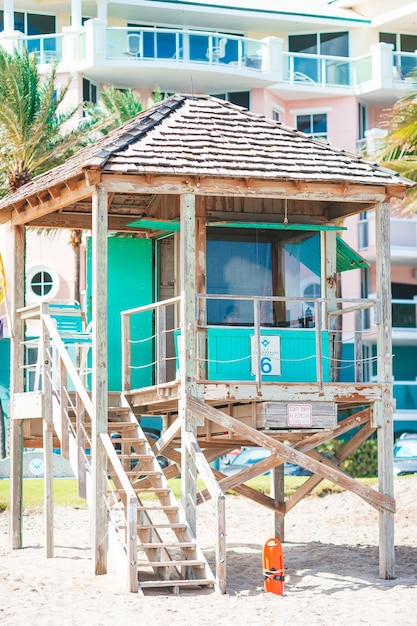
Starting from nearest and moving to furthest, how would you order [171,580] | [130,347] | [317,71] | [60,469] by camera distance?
[171,580]
[130,347]
[60,469]
[317,71]

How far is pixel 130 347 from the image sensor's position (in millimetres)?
18719

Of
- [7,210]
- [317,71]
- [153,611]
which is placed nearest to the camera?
[153,611]

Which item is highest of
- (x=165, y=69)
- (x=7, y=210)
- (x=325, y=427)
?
(x=165, y=69)

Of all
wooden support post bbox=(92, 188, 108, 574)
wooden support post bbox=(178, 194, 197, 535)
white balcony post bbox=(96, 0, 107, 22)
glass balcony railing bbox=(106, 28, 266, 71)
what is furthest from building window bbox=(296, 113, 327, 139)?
wooden support post bbox=(92, 188, 108, 574)

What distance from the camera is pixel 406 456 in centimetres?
3177

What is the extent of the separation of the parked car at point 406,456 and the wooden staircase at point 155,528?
13615 millimetres

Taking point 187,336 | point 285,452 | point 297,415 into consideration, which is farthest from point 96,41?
point 285,452

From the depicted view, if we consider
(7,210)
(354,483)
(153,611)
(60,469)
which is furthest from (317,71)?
(153,611)

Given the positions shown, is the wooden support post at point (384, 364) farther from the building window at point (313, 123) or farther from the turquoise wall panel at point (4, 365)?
the building window at point (313, 123)

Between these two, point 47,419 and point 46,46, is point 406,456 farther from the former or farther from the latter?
point 46,46

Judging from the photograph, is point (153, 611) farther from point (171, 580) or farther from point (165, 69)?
point (165, 69)

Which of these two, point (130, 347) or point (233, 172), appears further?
point (130, 347)

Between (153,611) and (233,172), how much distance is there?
19.1 ft

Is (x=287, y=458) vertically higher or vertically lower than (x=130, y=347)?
lower
